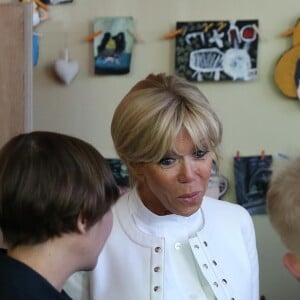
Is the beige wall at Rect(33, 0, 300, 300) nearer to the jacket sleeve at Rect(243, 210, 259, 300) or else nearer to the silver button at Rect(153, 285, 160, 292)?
the jacket sleeve at Rect(243, 210, 259, 300)

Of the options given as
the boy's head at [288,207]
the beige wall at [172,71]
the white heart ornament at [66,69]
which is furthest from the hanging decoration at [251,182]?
the boy's head at [288,207]

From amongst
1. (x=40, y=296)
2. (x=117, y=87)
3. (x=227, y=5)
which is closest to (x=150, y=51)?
(x=117, y=87)

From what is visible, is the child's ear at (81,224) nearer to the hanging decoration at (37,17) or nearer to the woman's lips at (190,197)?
the woman's lips at (190,197)

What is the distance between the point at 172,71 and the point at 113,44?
24 centimetres

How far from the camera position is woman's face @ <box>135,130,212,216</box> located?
0.99 meters

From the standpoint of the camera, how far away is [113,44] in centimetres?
188

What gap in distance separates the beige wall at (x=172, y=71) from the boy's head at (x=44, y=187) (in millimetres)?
1099

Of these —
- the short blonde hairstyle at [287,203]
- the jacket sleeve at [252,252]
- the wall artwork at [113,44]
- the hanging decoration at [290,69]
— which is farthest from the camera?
the wall artwork at [113,44]

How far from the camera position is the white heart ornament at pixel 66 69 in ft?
6.26

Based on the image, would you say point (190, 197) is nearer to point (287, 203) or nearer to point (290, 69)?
point (287, 203)

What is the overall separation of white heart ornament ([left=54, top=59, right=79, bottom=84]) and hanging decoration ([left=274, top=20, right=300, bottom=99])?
733 millimetres

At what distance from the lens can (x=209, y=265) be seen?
1.03m

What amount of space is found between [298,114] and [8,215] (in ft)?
4.16

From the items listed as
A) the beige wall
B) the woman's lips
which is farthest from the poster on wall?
the woman's lips
